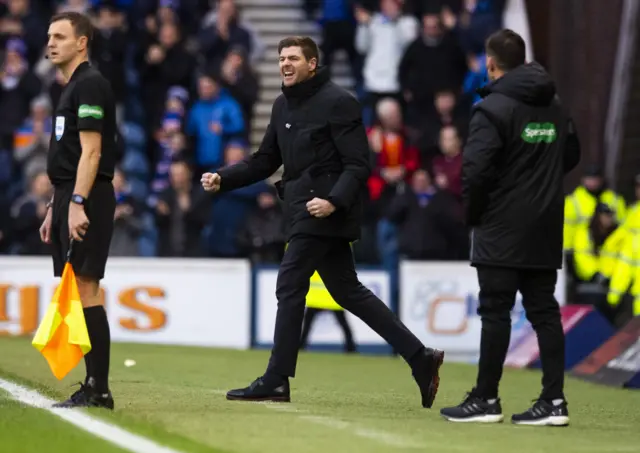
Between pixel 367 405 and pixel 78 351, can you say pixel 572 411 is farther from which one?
pixel 78 351

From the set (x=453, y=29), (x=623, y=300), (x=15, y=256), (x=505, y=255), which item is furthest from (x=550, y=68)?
(x=505, y=255)

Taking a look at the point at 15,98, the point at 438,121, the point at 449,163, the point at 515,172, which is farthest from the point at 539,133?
the point at 15,98

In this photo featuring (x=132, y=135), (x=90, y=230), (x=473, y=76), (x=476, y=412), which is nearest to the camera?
(x=90, y=230)

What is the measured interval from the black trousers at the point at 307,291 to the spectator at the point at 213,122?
9.92m

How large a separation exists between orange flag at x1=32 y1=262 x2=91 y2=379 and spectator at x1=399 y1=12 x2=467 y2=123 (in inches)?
459

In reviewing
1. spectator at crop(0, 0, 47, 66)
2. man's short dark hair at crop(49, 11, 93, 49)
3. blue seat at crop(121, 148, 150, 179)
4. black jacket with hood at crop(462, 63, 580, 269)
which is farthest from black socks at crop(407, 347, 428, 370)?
spectator at crop(0, 0, 47, 66)

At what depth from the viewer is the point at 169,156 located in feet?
64.3

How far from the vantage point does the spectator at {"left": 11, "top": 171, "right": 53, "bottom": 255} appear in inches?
727

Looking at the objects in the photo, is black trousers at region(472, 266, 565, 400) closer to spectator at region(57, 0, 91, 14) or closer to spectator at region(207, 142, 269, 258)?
spectator at region(207, 142, 269, 258)

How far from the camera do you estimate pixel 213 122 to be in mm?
19609

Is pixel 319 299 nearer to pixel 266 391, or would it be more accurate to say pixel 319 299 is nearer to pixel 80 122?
pixel 266 391

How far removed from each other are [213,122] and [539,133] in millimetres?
11073

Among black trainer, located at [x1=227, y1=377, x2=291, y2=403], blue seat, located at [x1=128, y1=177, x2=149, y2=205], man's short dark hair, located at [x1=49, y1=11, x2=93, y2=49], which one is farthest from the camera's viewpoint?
blue seat, located at [x1=128, y1=177, x2=149, y2=205]

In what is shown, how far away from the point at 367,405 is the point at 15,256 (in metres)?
8.78
